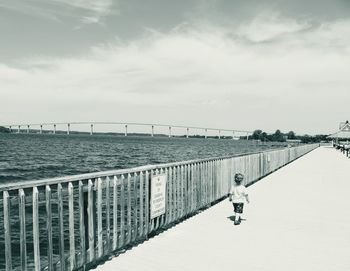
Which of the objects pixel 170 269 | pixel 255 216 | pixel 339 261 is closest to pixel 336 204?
pixel 255 216

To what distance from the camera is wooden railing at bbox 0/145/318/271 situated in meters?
4.15

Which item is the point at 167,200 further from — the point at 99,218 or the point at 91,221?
the point at 91,221

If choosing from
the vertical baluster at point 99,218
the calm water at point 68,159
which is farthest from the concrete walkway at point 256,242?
the calm water at point 68,159

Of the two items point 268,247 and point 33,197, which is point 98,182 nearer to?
point 33,197

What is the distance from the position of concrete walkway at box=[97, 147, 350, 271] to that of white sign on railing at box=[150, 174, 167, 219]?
0.42 m

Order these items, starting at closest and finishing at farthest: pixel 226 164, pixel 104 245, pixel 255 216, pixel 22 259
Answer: pixel 22 259 → pixel 104 245 → pixel 255 216 → pixel 226 164

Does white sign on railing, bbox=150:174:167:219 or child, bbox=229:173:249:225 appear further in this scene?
child, bbox=229:173:249:225

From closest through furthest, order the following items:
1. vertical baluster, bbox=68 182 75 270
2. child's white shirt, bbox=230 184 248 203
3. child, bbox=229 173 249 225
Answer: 1. vertical baluster, bbox=68 182 75 270
2. child, bbox=229 173 249 225
3. child's white shirt, bbox=230 184 248 203

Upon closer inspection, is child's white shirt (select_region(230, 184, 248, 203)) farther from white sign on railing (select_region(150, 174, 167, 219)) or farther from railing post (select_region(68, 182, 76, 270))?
railing post (select_region(68, 182, 76, 270))

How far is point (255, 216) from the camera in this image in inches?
336

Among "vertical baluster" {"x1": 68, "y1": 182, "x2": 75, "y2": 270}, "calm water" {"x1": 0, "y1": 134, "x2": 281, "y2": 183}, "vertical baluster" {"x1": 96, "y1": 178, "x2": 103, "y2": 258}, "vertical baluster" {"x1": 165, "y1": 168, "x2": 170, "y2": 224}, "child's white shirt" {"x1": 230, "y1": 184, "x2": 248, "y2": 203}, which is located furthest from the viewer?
"calm water" {"x1": 0, "y1": 134, "x2": 281, "y2": 183}

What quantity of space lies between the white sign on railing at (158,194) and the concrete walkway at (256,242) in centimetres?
42

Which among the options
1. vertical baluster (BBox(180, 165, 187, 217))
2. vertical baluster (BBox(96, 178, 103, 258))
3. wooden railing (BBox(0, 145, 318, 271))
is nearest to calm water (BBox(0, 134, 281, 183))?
wooden railing (BBox(0, 145, 318, 271))

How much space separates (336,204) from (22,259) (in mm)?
8604
